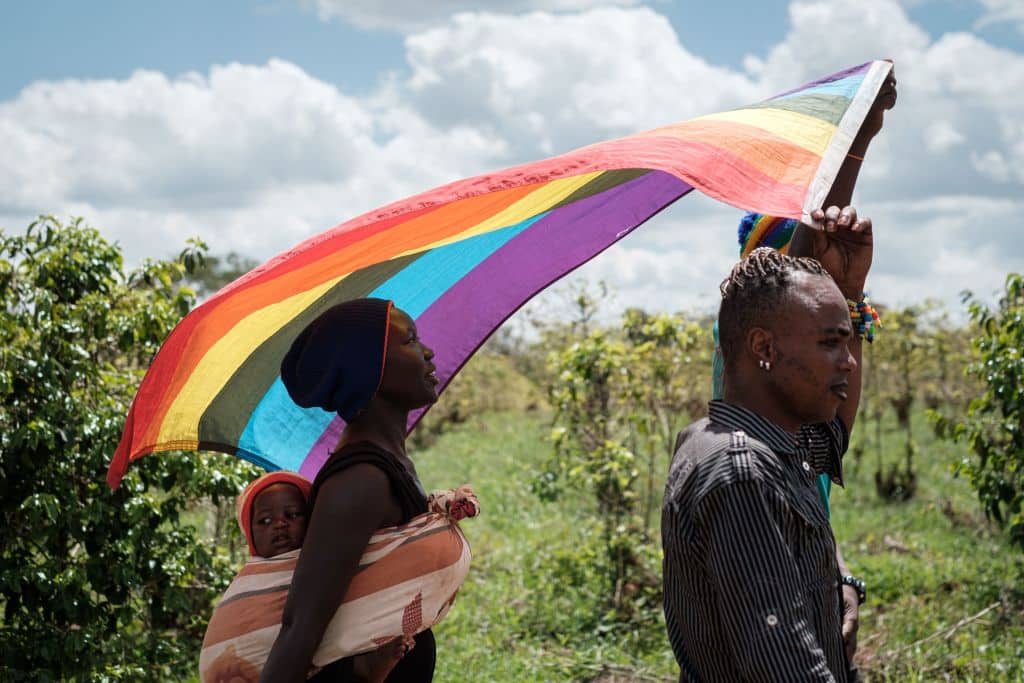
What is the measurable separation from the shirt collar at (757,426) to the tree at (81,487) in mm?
3326

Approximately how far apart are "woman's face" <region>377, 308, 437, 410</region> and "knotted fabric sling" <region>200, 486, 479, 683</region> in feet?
1.04

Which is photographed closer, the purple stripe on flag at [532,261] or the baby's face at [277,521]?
the baby's face at [277,521]

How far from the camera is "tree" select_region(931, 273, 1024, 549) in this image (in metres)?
6.08

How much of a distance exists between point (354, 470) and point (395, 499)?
0.41 feet

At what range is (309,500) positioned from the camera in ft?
7.90

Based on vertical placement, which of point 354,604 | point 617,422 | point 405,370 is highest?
point 617,422

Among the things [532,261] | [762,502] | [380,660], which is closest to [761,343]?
[762,502]

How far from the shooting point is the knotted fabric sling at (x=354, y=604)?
228cm

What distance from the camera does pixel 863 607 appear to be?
23.5ft

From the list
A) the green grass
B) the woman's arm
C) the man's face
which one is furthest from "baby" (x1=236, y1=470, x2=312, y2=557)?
the green grass

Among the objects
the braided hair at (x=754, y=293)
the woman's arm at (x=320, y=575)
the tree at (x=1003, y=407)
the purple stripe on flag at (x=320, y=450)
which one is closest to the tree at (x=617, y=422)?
the tree at (x=1003, y=407)

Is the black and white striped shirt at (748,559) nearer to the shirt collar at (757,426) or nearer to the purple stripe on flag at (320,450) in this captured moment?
the shirt collar at (757,426)

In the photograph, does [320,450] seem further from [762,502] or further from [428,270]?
[762,502]

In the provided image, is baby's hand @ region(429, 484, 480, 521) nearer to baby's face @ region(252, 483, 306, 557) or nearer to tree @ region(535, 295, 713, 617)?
baby's face @ region(252, 483, 306, 557)
